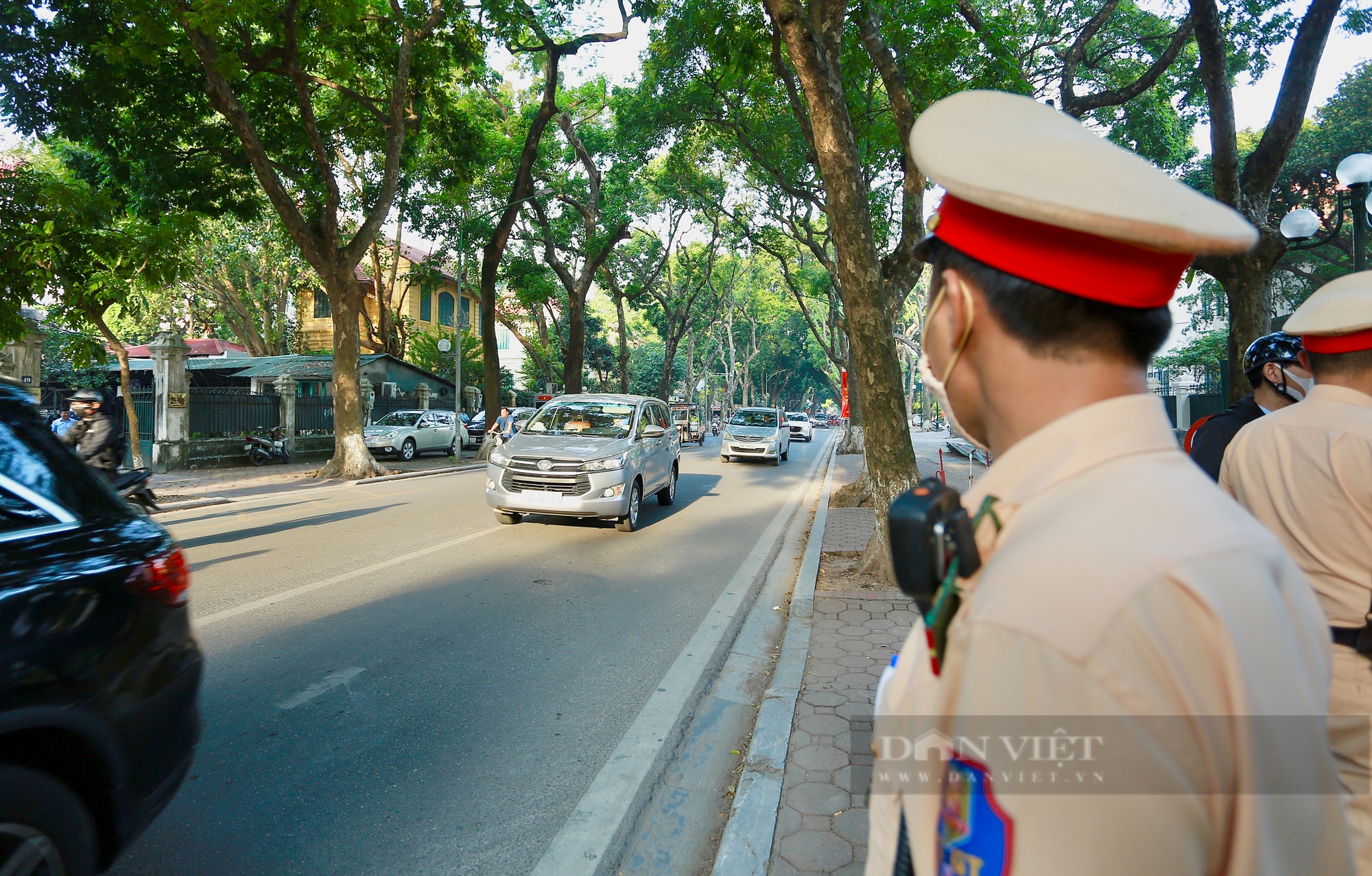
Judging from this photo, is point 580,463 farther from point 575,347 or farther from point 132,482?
point 575,347

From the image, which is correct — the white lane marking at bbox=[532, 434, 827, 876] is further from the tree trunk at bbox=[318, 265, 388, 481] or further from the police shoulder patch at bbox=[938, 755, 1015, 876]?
the tree trunk at bbox=[318, 265, 388, 481]

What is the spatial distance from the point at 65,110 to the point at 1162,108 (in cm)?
1795

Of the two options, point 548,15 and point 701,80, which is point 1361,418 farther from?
point 548,15

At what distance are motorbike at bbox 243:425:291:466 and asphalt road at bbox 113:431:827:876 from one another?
11356 mm

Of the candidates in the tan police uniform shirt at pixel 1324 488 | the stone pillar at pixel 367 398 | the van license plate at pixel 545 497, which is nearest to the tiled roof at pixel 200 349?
the stone pillar at pixel 367 398

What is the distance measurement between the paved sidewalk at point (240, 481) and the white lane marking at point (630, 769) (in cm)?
1062

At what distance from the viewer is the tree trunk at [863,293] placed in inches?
274

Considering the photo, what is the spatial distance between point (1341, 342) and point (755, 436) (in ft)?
66.9

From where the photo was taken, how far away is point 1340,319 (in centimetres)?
184

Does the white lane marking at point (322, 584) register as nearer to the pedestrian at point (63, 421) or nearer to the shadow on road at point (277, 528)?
the shadow on road at point (277, 528)

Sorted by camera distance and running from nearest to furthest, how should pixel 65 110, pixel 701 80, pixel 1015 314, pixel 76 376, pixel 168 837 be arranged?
1. pixel 1015 314
2. pixel 168 837
3. pixel 65 110
4. pixel 701 80
5. pixel 76 376

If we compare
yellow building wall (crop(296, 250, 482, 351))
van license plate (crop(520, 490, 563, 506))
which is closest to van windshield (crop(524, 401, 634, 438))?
van license plate (crop(520, 490, 563, 506))

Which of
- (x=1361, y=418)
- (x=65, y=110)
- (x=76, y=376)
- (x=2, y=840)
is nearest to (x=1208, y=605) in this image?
(x=1361, y=418)

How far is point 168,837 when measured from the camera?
9.41 ft
